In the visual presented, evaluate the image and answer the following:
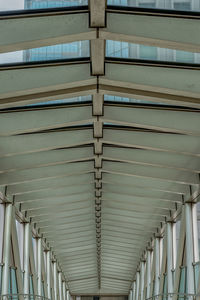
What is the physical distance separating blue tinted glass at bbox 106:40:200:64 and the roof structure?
12 cm

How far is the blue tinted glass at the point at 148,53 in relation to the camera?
12305mm

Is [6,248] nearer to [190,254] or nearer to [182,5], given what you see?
[190,254]

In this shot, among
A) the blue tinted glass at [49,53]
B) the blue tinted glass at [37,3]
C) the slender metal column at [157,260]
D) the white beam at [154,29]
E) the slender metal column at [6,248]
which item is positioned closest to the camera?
the blue tinted glass at [37,3]

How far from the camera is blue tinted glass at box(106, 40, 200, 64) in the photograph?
12305 millimetres

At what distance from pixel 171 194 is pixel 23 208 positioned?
6.93m

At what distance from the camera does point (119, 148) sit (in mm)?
19109

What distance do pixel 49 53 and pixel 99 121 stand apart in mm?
3904

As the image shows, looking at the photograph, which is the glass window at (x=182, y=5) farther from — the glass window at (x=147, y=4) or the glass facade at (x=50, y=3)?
the glass facade at (x=50, y=3)

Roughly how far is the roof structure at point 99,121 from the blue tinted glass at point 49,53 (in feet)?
0.45

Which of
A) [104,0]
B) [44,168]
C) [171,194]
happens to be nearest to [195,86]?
[104,0]

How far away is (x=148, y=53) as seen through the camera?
41.0 feet

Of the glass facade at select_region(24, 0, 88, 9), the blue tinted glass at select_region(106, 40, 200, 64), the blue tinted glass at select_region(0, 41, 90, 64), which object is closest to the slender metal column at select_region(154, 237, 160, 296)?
the blue tinted glass at select_region(106, 40, 200, 64)

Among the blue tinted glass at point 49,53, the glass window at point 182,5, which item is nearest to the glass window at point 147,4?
the glass window at point 182,5

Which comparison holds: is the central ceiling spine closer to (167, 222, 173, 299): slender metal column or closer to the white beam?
the white beam
